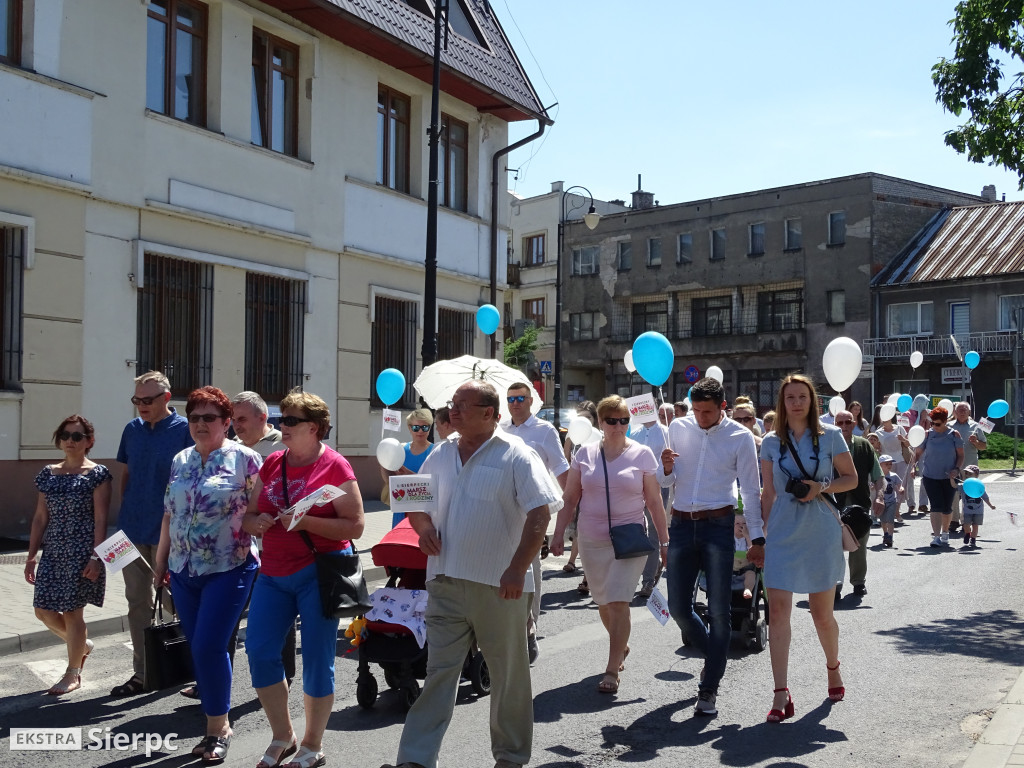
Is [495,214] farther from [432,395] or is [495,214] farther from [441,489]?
[441,489]

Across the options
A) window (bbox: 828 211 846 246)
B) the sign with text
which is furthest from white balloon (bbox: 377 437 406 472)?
window (bbox: 828 211 846 246)

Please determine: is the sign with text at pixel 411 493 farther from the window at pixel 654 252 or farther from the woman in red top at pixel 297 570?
the window at pixel 654 252

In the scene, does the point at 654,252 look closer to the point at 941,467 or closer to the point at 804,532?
the point at 941,467

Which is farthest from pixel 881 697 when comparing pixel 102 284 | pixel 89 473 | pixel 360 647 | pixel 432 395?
pixel 102 284

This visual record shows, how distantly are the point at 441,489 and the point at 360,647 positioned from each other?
2033mm

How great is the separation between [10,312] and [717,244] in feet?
150

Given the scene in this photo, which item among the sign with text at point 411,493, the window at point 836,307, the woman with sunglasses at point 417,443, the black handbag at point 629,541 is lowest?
the black handbag at point 629,541

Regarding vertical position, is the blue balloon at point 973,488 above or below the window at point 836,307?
below

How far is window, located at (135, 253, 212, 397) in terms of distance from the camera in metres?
14.7

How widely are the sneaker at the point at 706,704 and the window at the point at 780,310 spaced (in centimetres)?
4754

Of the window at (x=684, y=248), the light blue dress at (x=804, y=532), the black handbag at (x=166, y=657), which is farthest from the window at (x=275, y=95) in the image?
the window at (x=684, y=248)

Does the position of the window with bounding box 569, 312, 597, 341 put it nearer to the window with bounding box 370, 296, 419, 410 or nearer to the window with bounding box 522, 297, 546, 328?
the window with bounding box 522, 297, 546, 328

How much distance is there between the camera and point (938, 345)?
46.9m

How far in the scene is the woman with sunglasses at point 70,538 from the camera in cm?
674
